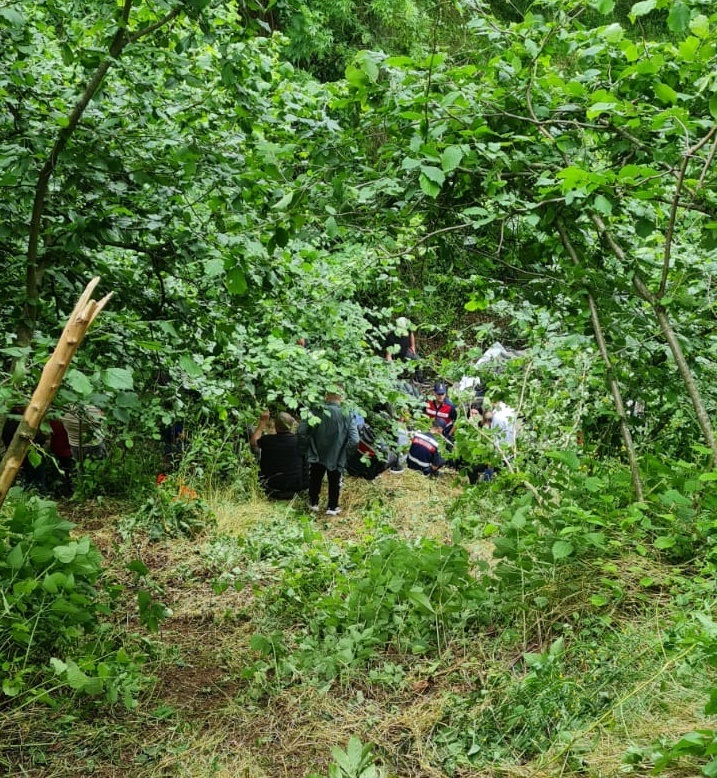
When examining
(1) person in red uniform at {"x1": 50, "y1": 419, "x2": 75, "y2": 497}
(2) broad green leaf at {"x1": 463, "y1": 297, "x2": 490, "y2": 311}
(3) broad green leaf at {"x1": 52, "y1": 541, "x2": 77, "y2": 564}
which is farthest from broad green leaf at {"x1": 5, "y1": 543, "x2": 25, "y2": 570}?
(1) person in red uniform at {"x1": 50, "y1": 419, "x2": 75, "y2": 497}

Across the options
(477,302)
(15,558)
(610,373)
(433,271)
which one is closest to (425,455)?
(433,271)

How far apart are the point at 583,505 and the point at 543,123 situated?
1.98 m

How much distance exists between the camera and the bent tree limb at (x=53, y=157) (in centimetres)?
355

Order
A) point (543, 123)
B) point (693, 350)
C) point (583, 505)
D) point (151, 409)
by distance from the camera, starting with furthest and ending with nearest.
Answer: point (151, 409)
point (693, 350)
point (583, 505)
point (543, 123)

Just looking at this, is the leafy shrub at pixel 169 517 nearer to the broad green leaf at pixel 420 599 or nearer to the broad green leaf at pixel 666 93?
the broad green leaf at pixel 420 599

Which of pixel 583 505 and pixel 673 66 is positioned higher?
pixel 673 66

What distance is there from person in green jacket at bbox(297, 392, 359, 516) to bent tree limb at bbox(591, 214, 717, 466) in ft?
17.9

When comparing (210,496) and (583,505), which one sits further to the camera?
(210,496)

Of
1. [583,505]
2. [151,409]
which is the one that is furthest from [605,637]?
[151,409]

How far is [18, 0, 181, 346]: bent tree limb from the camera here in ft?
11.6

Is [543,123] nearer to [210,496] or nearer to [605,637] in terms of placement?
[605,637]

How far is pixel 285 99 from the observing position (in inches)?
179

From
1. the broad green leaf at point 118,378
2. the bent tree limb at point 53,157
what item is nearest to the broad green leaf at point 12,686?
the bent tree limb at point 53,157

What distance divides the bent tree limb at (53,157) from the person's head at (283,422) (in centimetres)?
598
